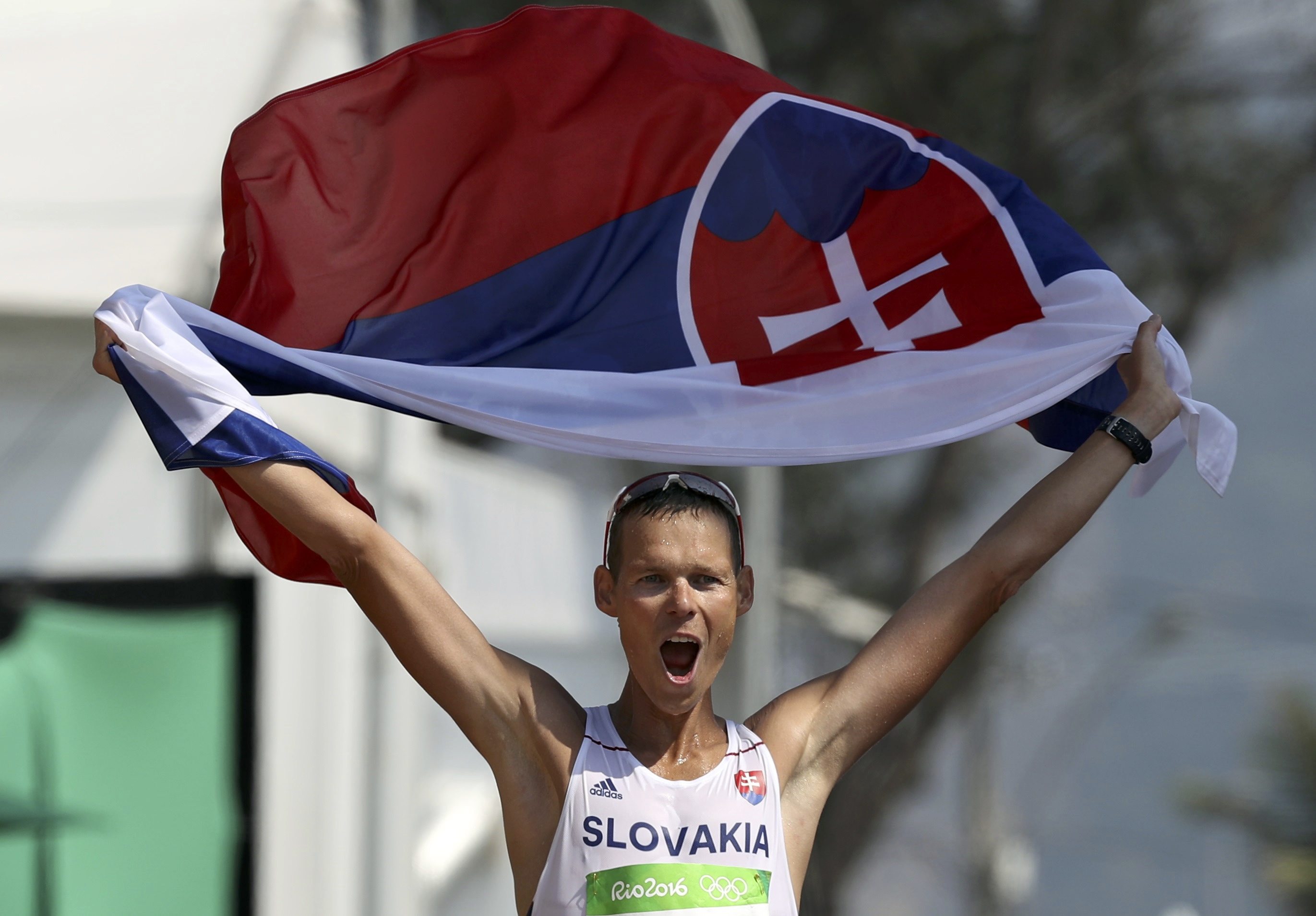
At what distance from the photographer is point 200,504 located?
5168mm

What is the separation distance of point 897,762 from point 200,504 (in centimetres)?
879

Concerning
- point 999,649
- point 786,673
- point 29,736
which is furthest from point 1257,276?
point 29,736

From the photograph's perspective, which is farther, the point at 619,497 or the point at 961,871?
the point at 961,871

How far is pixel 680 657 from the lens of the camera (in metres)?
2.46

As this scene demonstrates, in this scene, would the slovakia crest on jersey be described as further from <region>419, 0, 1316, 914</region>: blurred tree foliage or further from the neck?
<region>419, 0, 1316, 914</region>: blurred tree foliage

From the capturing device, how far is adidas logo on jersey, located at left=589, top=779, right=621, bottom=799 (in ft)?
7.90

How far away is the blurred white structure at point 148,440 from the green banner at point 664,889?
10.4ft

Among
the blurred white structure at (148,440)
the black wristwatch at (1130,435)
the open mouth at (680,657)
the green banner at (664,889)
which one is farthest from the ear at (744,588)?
the blurred white structure at (148,440)

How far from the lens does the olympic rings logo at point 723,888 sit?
2340mm

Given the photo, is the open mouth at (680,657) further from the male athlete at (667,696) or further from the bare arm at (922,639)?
the bare arm at (922,639)

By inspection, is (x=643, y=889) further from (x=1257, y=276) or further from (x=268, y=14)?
(x=1257, y=276)

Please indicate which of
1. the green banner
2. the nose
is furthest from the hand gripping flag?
the green banner

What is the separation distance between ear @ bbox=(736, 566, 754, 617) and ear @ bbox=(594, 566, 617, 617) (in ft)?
0.69

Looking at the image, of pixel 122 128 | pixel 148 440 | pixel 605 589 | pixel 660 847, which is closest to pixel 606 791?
pixel 660 847
